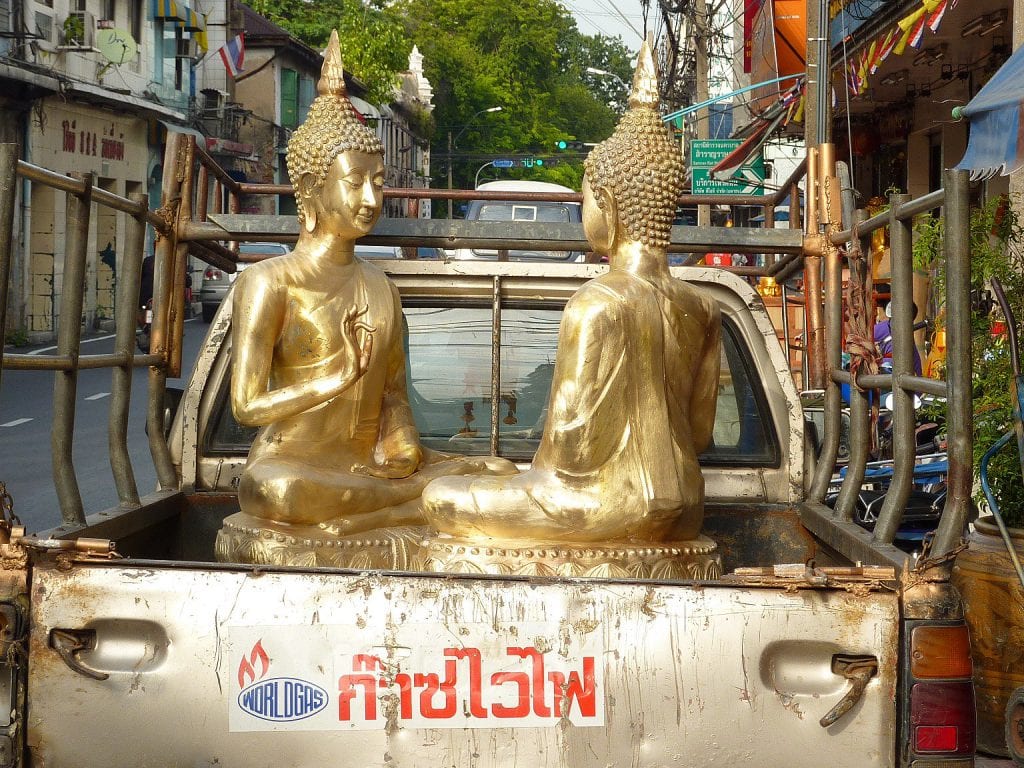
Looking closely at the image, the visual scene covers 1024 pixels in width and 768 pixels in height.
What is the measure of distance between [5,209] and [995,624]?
3.40 m

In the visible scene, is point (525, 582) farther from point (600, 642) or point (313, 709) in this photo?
point (313, 709)

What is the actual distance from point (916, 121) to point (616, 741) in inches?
505

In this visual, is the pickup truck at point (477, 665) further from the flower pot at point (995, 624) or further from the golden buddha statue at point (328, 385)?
the flower pot at point (995, 624)

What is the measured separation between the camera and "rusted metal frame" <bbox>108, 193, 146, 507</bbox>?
3633mm

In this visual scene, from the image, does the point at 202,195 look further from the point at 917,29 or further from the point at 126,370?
the point at 917,29

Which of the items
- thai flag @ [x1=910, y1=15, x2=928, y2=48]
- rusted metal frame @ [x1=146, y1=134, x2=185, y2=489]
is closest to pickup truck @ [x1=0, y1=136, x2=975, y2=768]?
rusted metal frame @ [x1=146, y1=134, x2=185, y2=489]

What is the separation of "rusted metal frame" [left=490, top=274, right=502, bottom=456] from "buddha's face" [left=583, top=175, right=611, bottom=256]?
654 millimetres

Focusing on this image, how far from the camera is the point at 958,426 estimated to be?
2.66m

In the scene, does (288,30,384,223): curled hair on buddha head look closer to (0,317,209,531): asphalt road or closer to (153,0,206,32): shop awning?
(0,317,209,531): asphalt road

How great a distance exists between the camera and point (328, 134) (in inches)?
149

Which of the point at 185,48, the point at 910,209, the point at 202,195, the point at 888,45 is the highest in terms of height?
the point at 185,48

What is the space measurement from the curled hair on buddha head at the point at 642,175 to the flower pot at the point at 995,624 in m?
1.88

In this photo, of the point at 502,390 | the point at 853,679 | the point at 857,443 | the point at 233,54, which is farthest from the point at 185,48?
the point at 853,679

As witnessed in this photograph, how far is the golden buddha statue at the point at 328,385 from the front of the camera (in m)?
3.49
